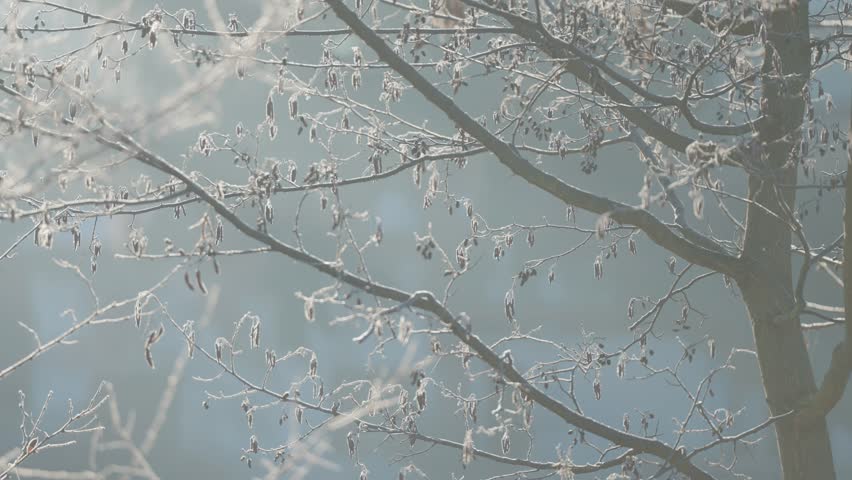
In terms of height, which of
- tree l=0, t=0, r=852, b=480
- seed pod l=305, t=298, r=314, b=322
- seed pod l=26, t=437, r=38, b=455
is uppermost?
tree l=0, t=0, r=852, b=480

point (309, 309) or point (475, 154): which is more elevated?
point (475, 154)

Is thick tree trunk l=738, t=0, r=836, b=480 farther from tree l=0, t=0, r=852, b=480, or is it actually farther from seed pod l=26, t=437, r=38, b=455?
seed pod l=26, t=437, r=38, b=455

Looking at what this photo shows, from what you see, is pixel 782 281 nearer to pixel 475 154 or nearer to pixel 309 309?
pixel 475 154

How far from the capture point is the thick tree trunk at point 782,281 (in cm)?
366

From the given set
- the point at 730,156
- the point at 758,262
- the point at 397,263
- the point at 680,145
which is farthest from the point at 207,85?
the point at 397,263

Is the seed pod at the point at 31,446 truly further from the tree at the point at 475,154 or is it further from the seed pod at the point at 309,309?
the seed pod at the point at 309,309

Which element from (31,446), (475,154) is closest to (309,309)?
(31,446)

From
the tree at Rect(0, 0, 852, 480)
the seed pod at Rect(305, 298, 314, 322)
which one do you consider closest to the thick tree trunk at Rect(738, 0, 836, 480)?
the tree at Rect(0, 0, 852, 480)

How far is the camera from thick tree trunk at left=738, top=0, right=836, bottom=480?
366 cm

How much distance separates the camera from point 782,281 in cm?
383

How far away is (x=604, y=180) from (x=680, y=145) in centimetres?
503

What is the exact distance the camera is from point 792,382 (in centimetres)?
373

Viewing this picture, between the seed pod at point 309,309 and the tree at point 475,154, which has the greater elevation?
the tree at point 475,154

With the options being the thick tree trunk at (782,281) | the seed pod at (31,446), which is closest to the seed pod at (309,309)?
the seed pod at (31,446)
